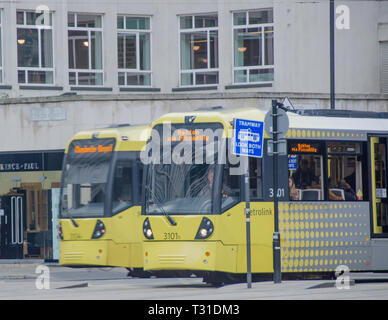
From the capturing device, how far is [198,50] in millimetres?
34594

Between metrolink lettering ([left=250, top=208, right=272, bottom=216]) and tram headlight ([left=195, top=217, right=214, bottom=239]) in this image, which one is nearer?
tram headlight ([left=195, top=217, right=214, bottom=239])

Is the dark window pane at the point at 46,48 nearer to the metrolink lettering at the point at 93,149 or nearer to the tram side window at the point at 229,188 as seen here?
the metrolink lettering at the point at 93,149

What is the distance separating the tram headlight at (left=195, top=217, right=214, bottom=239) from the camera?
1944 cm

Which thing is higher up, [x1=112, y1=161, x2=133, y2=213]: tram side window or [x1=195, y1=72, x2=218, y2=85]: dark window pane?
[x1=195, y1=72, x2=218, y2=85]: dark window pane

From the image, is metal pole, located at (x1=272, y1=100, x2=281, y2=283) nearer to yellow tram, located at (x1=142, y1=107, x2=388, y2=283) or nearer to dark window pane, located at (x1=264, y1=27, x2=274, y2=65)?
yellow tram, located at (x1=142, y1=107, x2=388, y2=283)

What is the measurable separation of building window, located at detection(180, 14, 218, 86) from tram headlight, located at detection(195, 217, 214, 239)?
1531 centimetres

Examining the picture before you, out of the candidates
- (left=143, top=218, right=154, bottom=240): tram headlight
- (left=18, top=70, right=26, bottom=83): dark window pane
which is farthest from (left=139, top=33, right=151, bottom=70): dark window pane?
(left=143, top=218, right=154, bottom=240): tram headlight

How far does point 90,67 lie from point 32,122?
2.86 metres

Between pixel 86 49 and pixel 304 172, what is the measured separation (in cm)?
1547

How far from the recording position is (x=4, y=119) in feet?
108

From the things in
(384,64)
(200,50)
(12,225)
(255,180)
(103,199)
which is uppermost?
(200,50)
